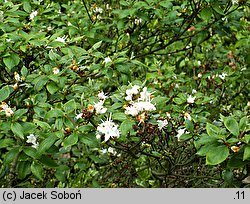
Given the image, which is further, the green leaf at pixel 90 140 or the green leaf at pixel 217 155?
the green leaf at pixel 90 140

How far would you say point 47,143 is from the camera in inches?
79.7

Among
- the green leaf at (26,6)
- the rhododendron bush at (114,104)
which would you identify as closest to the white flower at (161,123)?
the rhododendron bush at (114,104)

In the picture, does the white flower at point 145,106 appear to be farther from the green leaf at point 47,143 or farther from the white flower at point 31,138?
the white flower at point 31,138

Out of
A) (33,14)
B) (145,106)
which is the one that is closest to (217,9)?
(33,14)

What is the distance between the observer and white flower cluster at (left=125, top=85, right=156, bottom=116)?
199 centimetres

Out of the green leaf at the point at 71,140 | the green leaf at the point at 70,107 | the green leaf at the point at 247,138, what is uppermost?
the green leaf at the point at 70,107

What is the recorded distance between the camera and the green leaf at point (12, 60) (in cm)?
234

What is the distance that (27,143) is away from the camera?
7.28ft

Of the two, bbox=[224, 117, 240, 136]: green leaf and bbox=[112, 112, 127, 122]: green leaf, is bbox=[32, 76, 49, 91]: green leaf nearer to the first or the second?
bbox=[112, 112, 127, 122]: green leaf

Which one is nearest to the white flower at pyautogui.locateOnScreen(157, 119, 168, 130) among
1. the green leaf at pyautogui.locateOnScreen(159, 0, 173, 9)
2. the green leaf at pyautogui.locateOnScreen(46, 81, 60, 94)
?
the green leaf at pyautogui.locateOnScreen(46, 81, 60, 94)

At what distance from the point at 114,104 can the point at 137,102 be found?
0.14m

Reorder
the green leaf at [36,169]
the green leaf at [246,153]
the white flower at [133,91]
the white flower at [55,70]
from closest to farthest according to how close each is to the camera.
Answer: the green leaf at [246,153] → the white flower at [133,91] → the green leaf at [36,169] → the white flower at [55,70]

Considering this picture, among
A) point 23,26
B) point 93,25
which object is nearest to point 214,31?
point 93,25

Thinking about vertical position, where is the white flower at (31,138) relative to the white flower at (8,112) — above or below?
below
